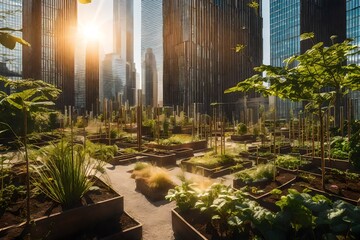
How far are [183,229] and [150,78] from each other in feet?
542

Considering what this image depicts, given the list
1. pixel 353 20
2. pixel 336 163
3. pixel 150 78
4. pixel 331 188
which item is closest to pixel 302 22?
pixel 353 20

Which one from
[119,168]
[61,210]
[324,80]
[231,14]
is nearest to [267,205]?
[324,80]

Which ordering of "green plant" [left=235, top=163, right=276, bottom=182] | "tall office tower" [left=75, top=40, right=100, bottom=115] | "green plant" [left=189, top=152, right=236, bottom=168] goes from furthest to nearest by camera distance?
"tall office tower" [left=75, top=40, right=100, bottom=115], "green plant" [left=189, top=152, right=236, bottom=168], "green plant" [left=235, top=163, right=276, bottom=182]

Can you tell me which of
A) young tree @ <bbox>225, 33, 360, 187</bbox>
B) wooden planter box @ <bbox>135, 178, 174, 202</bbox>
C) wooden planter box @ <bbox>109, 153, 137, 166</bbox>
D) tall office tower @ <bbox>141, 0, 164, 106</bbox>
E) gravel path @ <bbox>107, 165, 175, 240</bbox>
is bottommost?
gravel path @ <bbox>107, 165, 175, 240</bbox>

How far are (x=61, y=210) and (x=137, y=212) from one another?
4.73ft

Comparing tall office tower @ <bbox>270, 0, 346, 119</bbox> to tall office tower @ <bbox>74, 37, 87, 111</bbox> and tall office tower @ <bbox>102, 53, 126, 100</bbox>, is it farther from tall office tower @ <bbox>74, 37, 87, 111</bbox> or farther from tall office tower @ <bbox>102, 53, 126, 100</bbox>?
tall office tower @ <bbox>102, 53, 126, 100</bbox>

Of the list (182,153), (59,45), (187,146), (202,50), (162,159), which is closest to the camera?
(162,159)

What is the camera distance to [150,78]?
540ft

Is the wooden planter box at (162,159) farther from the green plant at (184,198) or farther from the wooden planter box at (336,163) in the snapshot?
the wooden planter box at (336,163)

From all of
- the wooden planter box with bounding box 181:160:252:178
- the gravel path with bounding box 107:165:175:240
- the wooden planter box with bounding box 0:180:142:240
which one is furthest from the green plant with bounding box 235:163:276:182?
the wooden planter box with bounding box 0:180:142:240

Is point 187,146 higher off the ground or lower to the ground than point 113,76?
lower

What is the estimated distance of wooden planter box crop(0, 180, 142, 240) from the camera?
343 centimetres

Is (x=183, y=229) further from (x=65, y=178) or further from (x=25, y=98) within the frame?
(x=25, y=98)

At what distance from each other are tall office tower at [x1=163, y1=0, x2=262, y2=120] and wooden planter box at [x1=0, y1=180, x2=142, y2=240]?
5237 centimetres
